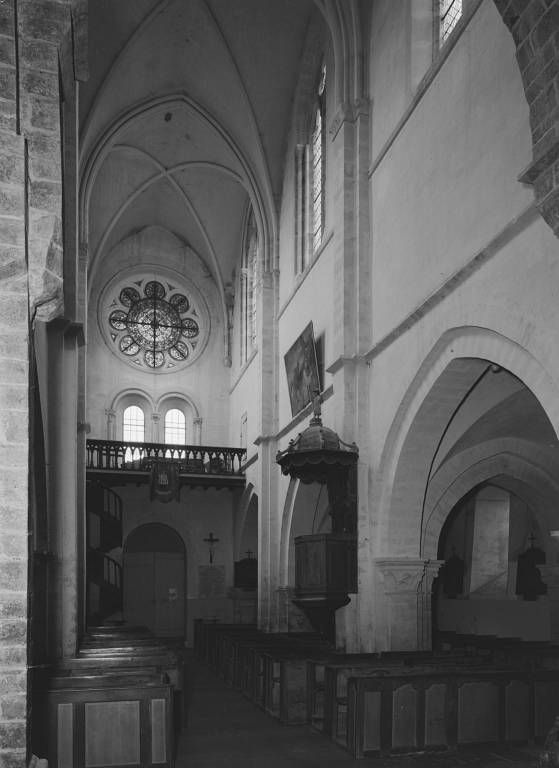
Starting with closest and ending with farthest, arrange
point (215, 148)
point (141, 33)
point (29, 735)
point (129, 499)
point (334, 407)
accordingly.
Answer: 1. point (29, 735)
2. point (334, 407)
3. point (141, 33)
4. point (215, 148)
5. point (129, 499)

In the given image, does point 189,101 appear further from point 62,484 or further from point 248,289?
point 62,484

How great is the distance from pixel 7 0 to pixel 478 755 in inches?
316

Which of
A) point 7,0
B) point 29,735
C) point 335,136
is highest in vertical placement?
point 335,136

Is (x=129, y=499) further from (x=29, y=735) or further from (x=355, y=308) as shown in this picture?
(x=29, y=735)

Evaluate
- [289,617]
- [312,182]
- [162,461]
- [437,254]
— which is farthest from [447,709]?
[162,461]

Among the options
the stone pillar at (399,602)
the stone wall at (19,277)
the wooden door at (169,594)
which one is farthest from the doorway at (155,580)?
the stone wall at (19,277)

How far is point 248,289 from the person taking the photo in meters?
25.7

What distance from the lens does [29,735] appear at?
6.23 m

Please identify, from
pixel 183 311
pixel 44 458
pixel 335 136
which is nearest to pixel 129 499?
pixel 183 311

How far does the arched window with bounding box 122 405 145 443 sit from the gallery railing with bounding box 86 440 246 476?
4.76 feet

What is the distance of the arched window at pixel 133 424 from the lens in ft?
88.1

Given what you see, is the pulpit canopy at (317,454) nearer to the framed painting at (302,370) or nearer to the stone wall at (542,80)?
the framed painting at (302,370)

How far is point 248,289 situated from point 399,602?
1376cm

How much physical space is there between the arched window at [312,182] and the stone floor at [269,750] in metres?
9.39
